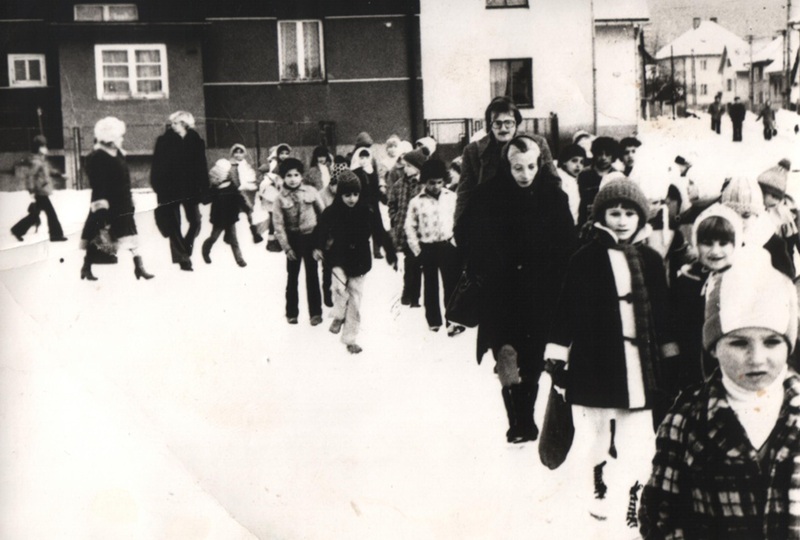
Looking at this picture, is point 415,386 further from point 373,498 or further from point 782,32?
point 782,32

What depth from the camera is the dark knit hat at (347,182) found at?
288 cm

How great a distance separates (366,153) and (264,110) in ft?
0.93

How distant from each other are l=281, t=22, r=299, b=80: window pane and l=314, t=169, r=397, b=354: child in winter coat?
29 centimetres

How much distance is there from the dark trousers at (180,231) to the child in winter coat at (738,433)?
1.29 meters

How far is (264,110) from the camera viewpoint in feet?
9.30

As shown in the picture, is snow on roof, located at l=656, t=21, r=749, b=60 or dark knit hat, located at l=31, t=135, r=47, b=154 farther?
snow on roof, located at l=656, t=21, r=749, b=60

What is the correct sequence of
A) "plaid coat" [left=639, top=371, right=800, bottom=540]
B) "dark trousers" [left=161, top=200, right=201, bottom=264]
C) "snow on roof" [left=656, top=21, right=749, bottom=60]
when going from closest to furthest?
"plaid coat" [left=639, top=371, right=800, bottom=540] → "dark trousers" [left=161, top=200, right=201, bottom=264] → "snow on roof" [left=656, top=21, right=749, bottom=60]

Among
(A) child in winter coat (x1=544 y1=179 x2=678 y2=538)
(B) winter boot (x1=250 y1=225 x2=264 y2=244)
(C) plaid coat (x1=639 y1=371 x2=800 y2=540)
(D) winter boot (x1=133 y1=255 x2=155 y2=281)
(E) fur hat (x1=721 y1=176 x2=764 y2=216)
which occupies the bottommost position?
(C) plaid coat (x1=639 y1=371 x2=800 y2=540)

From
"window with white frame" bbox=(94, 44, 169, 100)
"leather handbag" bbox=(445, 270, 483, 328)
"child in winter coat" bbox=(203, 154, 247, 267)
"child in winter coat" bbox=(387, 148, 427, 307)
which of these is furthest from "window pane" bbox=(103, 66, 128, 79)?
"leather handbag" bbox=(445, 270, 483, 328)

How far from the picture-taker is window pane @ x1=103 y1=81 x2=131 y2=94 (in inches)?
109

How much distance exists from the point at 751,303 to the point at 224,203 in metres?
1.35

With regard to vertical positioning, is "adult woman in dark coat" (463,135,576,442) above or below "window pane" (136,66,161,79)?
below

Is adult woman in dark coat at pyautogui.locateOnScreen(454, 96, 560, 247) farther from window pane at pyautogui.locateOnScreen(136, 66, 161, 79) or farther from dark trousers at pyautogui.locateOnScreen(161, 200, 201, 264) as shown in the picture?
window pane at pyautogui.locateOnScreen(136, 66, 161, 79)

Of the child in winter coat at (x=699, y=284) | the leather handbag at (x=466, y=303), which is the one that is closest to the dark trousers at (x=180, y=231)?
the leather handbag at (x=466, y=303)
